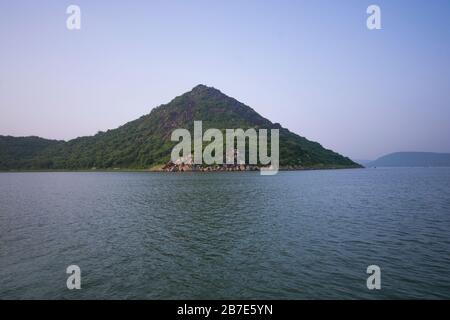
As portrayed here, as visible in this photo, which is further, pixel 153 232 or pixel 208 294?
pixel 153 232

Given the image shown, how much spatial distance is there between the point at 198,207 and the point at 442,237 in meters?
40.7

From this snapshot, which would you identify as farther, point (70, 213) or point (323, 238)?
point (70, 213)

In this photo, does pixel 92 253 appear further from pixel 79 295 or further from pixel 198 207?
pixel 198 207

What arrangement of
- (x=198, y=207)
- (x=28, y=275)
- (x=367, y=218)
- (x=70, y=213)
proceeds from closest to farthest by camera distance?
1. (x=28, y=275)
2. (x=367, y=218)
3. (x=70, y=213)
4. (x=198, y=207)

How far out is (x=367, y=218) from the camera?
157ft

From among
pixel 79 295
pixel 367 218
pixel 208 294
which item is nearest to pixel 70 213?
pixel 79 295

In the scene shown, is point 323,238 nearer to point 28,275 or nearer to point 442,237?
point 442,237

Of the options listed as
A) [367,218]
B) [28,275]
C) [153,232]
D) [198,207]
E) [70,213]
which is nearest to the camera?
[28,275]

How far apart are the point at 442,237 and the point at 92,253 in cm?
3962

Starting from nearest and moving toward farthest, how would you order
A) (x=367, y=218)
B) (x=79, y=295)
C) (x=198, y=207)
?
1. (x=79, y=295)
2. (x=367, y=218)
3. (x=198, y=207)
